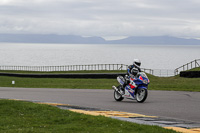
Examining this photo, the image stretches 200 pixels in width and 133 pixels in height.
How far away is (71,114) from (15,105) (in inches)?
110

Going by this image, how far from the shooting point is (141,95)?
1614 cm

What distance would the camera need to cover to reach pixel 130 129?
28.7 ft

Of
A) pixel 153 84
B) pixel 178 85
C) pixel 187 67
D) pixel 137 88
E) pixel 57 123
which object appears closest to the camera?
pixel 57 123

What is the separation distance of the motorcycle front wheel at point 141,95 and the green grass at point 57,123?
4785 millimetres

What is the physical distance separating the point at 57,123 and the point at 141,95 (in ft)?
22.5

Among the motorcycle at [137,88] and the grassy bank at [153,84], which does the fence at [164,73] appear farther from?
the motorcycle at [137,88]

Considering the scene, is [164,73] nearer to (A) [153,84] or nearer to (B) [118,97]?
(A) [153,84]

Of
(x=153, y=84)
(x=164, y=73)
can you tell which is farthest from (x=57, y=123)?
(x=164, y=73)

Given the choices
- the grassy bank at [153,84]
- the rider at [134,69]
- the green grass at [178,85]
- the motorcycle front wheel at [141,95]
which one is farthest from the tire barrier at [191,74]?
the rider at [134,69]

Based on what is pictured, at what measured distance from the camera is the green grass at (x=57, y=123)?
28.3 feet

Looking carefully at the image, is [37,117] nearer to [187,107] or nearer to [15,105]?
[15,105]

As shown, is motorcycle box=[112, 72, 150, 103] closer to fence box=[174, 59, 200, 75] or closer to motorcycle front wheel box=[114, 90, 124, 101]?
motorcycle front wheel box=[114, 90, 124, 101]

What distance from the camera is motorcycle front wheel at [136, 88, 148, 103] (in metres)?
15.9

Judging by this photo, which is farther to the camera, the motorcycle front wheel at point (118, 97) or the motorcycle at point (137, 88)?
the motorcycle front wheel at point (118, 97)
